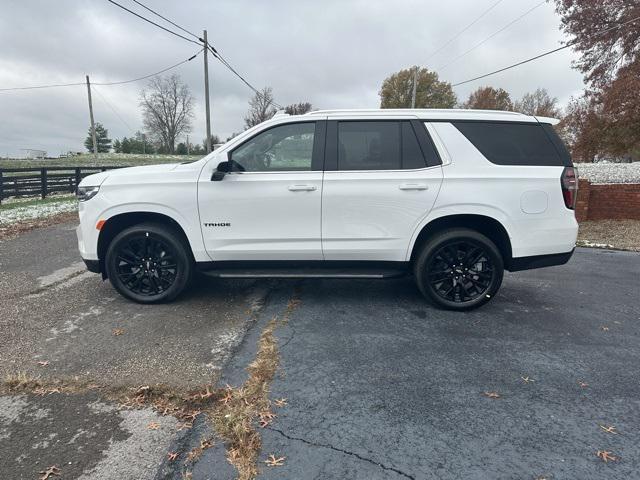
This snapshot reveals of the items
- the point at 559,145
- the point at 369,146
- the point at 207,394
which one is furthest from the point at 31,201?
the point at 559,145

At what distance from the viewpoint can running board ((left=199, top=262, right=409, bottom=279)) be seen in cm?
393

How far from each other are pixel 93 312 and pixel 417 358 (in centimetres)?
316

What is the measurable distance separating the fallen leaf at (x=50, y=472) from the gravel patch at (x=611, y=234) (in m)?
8.71

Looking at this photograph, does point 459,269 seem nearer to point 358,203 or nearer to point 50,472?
point 358,203

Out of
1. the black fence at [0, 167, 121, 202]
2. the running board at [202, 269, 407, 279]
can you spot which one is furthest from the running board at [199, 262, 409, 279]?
the black fence at [0, 167, 121, 202]

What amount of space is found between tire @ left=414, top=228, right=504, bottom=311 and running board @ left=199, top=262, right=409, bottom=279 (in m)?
0.26

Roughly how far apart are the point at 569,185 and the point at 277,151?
2864 mm

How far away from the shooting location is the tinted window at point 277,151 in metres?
3.89

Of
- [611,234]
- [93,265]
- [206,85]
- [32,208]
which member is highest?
[206,85]

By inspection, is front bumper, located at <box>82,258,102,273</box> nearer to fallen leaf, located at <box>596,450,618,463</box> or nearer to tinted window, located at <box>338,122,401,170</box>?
tinted window, located at <box>338,122,401,170</box>

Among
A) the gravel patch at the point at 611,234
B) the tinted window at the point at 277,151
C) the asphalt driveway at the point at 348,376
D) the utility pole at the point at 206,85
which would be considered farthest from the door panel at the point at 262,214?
the utility pole at the point at 206,85

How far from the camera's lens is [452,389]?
8.87 feet

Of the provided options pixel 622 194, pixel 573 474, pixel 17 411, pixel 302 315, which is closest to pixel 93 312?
pixel 17 411

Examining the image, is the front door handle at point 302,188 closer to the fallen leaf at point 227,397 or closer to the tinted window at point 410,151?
the tinted window at point 410,151
